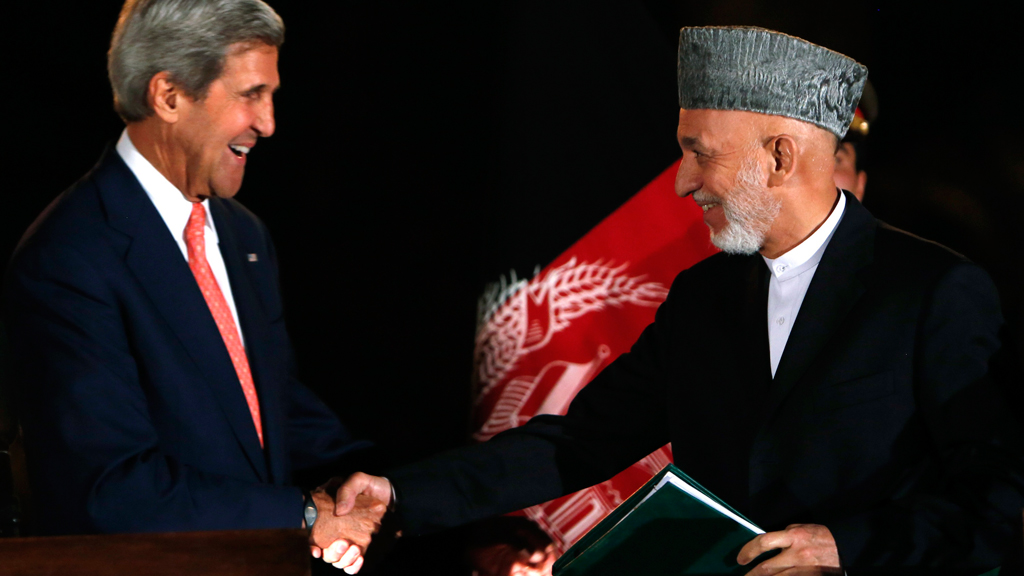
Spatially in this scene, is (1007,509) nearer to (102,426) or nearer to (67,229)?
(102,426)

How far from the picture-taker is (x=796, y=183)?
1.90 meters

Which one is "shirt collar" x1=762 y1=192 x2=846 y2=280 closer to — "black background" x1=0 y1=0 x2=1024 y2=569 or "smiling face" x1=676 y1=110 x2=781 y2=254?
"smiling face" x1=676 y1=110 x2=781 y2=254

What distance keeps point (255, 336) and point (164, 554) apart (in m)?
0.97

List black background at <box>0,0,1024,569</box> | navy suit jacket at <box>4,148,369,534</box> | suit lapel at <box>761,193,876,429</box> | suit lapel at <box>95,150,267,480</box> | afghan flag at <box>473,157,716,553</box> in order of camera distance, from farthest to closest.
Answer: afghan flag at <box>473,157,716,553</box>
black background at <box>0,0,1024,569</box>
suit lapel at <box>95,150,267,480</box>
navy suit jacket at <box>4,148,369,534</box>
suit lapel at <box>761,193,876,429</box>


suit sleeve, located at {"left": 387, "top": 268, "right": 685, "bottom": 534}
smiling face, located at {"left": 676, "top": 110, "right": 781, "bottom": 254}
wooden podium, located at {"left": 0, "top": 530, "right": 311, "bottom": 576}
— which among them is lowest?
suit sleeve, located at {"left": 387, "top": 268, "right": 685, "bottom": 534}

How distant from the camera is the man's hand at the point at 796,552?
1.41 metres

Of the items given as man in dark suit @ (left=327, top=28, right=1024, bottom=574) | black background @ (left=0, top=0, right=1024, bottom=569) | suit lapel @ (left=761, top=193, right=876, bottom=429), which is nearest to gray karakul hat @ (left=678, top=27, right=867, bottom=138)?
man in dark suit @ (left=327, top=28, right=1024, bottom=574)

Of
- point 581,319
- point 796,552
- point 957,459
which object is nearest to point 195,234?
point 581,319

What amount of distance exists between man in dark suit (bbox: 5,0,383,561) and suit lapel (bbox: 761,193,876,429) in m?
1.00

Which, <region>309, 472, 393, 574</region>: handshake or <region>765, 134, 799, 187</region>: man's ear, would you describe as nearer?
<region>765, 134, 799, 187</region>: man's ear

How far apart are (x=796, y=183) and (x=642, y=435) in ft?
2.31

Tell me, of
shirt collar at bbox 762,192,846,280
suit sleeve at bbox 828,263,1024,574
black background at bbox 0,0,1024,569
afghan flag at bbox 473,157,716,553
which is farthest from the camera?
afghan flag at bbox 473,157,716,553

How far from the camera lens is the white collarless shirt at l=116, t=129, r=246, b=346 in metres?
2.20

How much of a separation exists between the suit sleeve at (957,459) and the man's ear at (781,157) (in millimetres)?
359
